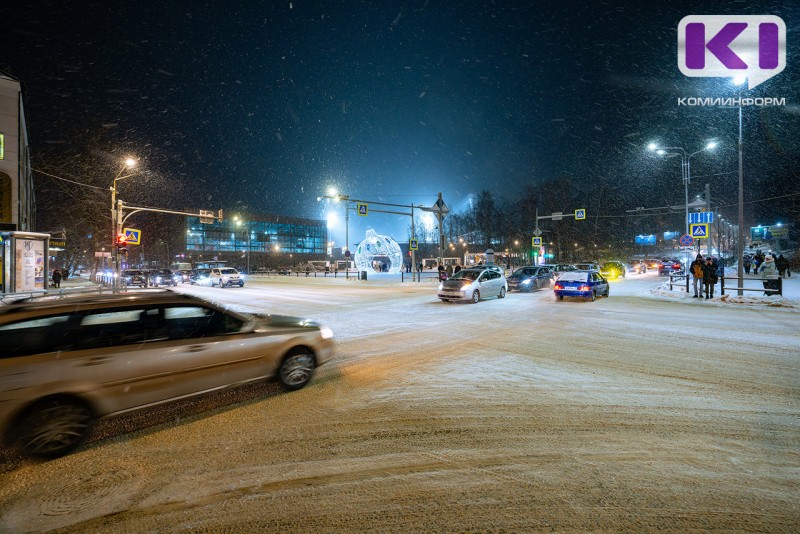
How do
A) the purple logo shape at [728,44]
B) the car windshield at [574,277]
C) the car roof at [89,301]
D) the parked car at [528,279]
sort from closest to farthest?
the car roof at [89,301] < the purple logo shape at [728,44] < the car windshield at [574,277] < the parked car at [528,279]

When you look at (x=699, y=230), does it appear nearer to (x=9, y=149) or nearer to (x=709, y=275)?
(x=709, y=275)

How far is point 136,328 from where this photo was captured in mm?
4688

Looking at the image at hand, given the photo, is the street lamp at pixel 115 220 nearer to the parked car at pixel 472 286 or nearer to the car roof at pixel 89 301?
the parked car at pixel 472 286

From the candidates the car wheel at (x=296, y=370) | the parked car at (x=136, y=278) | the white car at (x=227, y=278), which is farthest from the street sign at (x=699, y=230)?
the parked car at (x=136, y=278)

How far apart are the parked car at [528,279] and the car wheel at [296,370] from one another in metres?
19.8

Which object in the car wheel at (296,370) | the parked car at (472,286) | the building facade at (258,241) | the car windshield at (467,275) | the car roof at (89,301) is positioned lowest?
the car wheel at (296,370)

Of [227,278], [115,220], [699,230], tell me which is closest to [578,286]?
[699,230]

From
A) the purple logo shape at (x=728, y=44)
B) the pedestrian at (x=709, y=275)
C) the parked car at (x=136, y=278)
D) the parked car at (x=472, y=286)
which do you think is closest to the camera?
the purple logo shape at (x=728, y=44)

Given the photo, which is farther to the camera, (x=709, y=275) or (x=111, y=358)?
(x=709, y=275)

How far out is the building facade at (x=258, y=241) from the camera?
3853 inches

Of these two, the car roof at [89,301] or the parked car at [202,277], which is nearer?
the car roof at [89,301]

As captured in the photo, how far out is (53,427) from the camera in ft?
12.8

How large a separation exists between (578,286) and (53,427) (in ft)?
62.2

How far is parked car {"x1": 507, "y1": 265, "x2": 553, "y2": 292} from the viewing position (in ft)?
79.0
